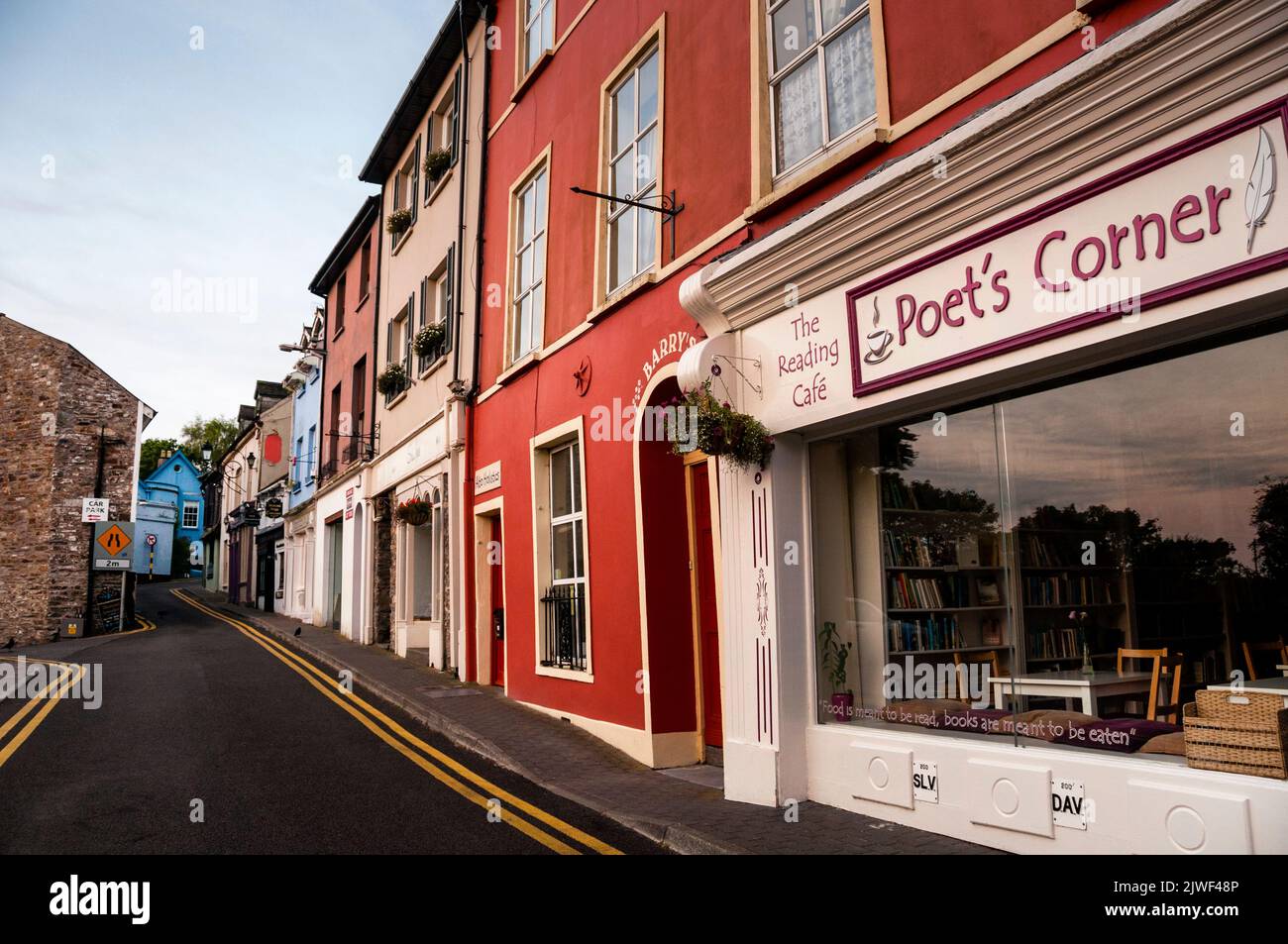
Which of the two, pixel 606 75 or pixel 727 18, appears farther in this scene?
pixel 606 75

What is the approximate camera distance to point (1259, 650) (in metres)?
4.38

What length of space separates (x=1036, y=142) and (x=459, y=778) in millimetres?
6417

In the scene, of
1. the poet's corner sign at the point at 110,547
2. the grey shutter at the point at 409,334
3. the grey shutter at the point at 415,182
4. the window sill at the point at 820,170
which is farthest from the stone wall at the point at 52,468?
the window sill at the point at 820,170

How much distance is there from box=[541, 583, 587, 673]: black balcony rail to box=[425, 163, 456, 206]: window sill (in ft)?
28.9

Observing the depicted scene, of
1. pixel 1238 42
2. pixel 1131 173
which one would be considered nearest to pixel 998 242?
pixel 1131 173

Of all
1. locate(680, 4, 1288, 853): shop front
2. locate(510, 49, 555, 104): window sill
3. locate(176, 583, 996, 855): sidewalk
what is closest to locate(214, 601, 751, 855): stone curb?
locate(176, 583, 996, 855): sidewalk

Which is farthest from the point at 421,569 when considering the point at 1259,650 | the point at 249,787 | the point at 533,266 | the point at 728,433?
the point at 1259,650

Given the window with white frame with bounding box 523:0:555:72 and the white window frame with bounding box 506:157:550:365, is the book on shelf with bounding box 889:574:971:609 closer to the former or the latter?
the white window frame with bounding box 506:157:550:365

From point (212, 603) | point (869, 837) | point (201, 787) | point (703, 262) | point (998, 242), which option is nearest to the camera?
point (998, 242)

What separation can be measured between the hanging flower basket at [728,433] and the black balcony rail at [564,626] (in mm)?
4070

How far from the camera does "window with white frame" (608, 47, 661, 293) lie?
9453 millimetres

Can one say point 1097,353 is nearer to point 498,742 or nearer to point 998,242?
point 998,242
